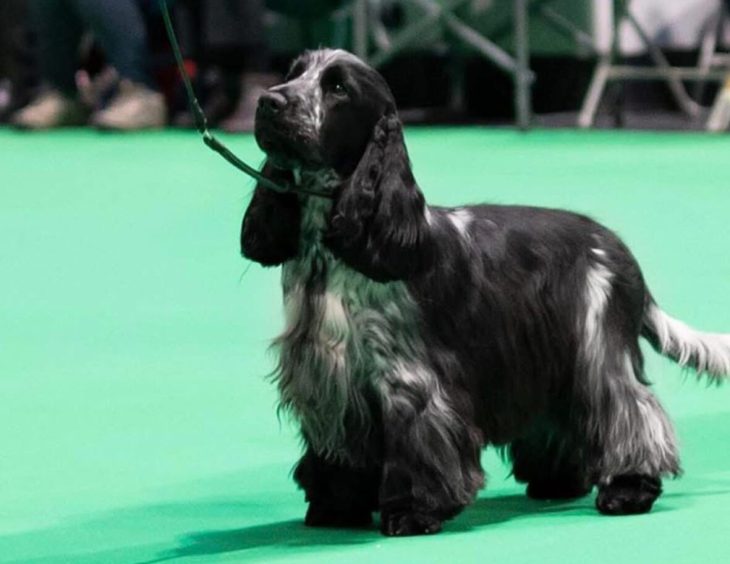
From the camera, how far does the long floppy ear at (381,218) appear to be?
11.5 feet

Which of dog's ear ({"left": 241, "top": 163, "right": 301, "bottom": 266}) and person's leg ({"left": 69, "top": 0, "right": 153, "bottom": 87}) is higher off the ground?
dog's ear ({"left": 241, "top": 163, "right": 301, "bottom": 266})

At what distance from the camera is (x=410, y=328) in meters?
3.59

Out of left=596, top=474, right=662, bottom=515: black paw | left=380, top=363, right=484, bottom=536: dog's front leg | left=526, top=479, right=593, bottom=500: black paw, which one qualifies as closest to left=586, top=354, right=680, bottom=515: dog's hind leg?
left=596, top=474, right=662, bottom=515: black paw

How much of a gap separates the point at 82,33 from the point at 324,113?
31.2 feet

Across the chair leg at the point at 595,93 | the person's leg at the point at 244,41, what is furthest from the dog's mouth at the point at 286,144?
the chair leg at the point at 595,93

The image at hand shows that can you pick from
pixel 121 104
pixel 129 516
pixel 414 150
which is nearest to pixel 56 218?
pixel 414 150

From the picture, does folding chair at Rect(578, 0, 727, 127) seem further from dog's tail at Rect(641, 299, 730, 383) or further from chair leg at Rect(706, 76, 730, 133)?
dog's tail at Rect(641, 299, 730, 383)

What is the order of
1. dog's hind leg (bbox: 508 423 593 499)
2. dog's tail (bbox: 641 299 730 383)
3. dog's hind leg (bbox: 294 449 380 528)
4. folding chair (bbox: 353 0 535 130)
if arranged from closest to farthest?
dog's hind leg (bbox: 294 449 380 528) → dog's hind leg (bbox: 508 423 593 499) → dog's tail (bbox: 641 299 730 383) → folding chair (bbox: 353 0 535 130)

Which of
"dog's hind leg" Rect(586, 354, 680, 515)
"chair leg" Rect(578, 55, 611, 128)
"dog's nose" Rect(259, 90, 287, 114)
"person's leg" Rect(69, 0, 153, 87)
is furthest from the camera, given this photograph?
"chair leg" Rect(578, 55, 611, 128)

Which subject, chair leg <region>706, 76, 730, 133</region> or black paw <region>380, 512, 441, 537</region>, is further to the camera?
chair leg <region>706, 76, 730, 133</region>

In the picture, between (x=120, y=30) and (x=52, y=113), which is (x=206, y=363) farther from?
(x=52, y=113)

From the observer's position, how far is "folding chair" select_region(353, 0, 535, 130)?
1143 centimetres

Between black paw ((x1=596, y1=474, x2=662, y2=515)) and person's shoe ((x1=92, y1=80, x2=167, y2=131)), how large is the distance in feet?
27.7

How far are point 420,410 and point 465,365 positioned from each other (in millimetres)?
156
